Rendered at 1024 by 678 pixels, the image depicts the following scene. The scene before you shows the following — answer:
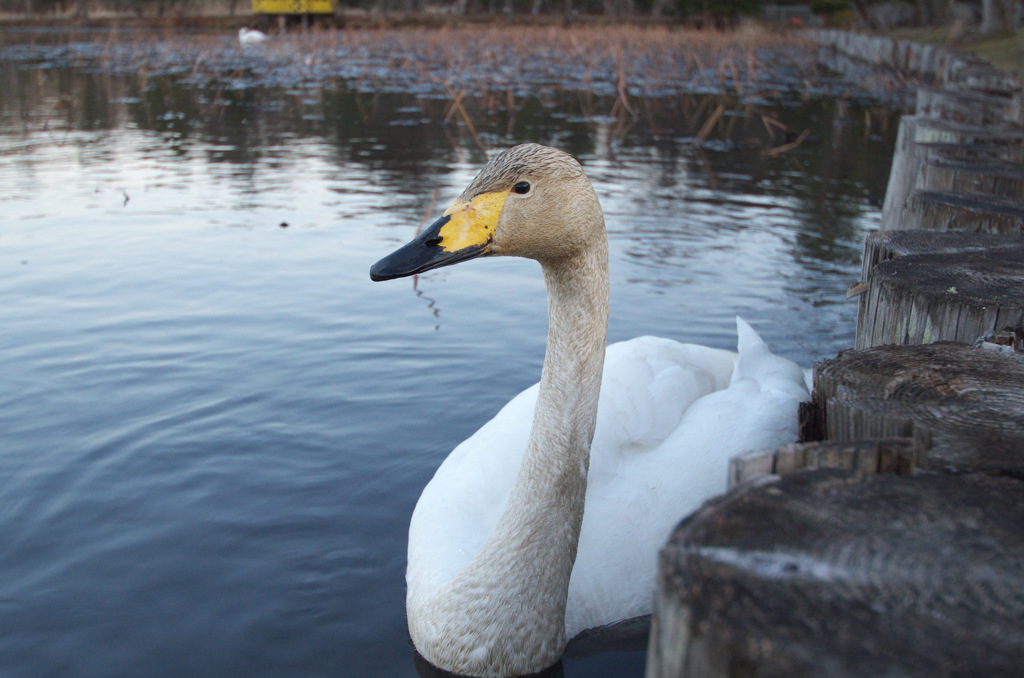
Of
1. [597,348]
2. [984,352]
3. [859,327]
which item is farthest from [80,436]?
[984,352]

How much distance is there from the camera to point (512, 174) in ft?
8.50

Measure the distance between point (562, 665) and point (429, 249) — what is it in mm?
1553

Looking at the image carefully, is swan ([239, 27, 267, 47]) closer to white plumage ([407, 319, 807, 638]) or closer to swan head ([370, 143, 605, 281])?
white plumage ([407, 319, 807, 638])

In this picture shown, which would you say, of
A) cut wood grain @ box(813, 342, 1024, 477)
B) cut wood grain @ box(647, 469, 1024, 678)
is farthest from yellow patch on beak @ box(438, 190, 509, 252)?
cut wood grain @ box(647, 469, 1024, 678)

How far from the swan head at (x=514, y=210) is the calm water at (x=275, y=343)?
1.55 metres

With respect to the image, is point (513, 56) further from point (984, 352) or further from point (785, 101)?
point (984, 352)

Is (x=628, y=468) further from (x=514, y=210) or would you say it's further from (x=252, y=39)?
(x=252, y=39)

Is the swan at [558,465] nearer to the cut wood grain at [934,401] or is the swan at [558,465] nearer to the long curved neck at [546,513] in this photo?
the long curved neck at [546,513]

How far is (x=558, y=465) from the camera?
2.82 metres

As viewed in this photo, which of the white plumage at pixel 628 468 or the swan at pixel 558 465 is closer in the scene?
the swan at pixel 558 465

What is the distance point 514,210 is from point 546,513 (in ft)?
3.10

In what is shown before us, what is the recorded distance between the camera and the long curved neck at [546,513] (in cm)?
281

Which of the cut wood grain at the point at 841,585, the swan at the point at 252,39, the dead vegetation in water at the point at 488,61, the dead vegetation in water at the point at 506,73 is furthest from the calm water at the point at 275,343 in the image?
the swan at the point at 252,39

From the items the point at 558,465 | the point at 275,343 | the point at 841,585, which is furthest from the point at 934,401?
the point at 275,343
